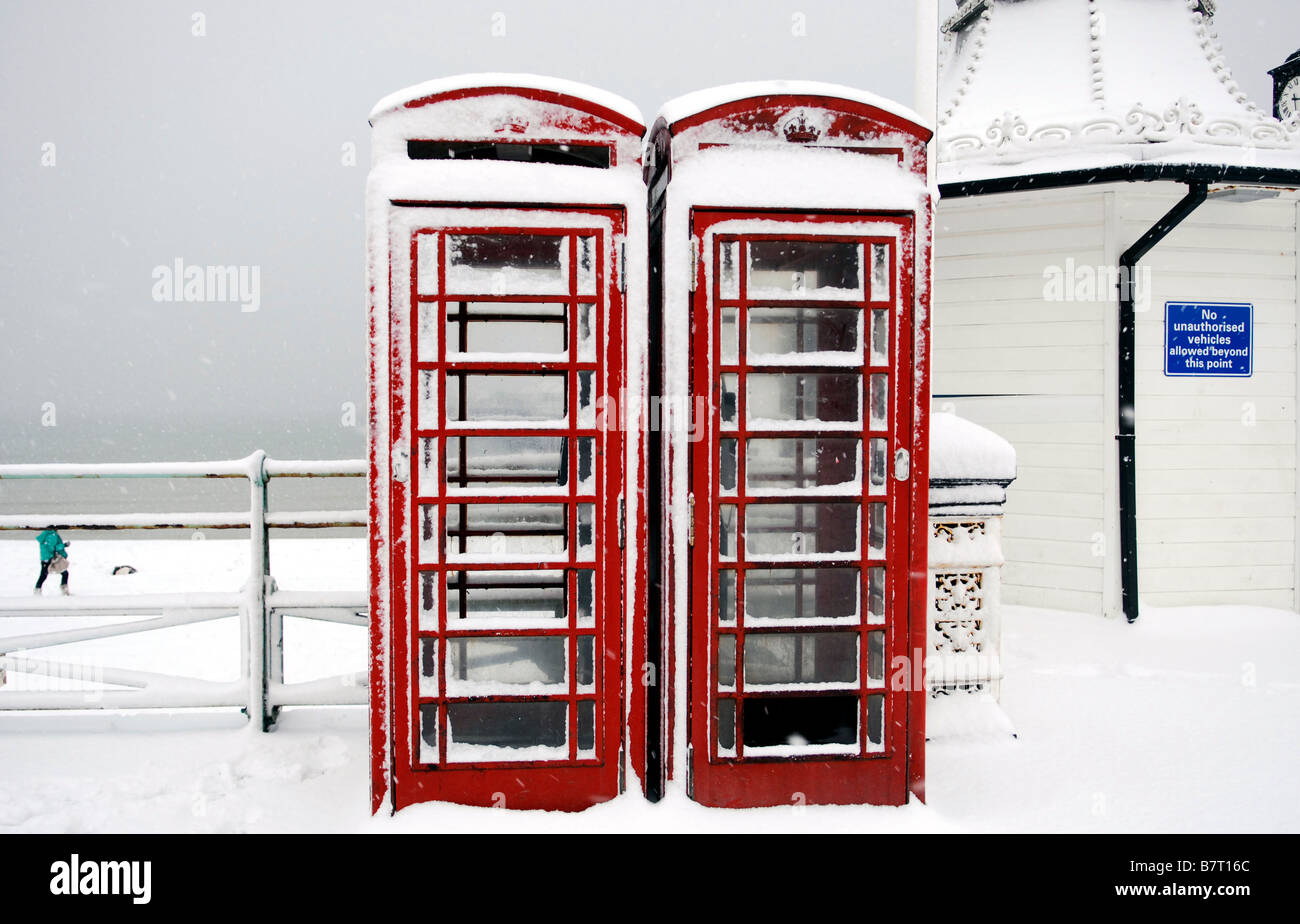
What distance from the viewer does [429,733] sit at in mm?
3154

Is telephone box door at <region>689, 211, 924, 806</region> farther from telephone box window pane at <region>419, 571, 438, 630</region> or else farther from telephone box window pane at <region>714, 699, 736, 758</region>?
telephone box window pane at <region>419, 571, 438, 630</region>

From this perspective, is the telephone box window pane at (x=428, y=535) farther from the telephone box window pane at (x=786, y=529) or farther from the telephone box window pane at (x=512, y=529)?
the telephone box window pane at (x=786, y=529)

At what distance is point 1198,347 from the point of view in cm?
638

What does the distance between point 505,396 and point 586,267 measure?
3.53 feet

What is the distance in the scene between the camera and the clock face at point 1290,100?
7.08m

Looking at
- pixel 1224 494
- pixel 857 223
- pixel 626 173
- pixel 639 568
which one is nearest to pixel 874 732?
pixel 639 568

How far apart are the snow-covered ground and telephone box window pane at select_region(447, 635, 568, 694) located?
0.59 meters

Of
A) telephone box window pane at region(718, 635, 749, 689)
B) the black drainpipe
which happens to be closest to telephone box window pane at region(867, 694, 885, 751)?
telephone box window pane at region(718, 635, 749, 689)

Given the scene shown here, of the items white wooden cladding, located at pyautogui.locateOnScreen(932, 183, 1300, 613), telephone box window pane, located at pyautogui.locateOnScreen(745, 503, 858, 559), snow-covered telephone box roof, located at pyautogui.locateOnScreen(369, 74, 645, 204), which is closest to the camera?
snow-covered telephone box roof, located at pyautogui.locateOnScreen(369, 74, 645, 204)

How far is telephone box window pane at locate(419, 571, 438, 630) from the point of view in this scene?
118 inches

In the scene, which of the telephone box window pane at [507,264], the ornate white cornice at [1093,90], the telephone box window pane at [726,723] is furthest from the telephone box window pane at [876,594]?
the ornate white cornice at [1093,90]

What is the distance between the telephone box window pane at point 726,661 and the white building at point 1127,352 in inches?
170

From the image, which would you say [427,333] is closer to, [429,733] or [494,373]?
[494,373]
